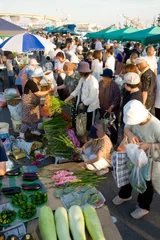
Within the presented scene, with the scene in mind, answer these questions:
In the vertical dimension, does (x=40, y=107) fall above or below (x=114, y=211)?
above

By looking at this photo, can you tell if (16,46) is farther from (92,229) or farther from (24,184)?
(92,229)

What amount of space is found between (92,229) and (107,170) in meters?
1.66

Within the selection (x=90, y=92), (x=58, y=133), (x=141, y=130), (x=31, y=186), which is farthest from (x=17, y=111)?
(x=141, y=130)

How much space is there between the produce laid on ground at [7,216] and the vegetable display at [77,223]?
0.65 meters

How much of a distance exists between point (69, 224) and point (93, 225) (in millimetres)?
266

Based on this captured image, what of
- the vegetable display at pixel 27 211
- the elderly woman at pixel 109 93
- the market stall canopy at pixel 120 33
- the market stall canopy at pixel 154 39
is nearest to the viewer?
the vegetable display at pixel 27 211

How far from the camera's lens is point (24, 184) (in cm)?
314

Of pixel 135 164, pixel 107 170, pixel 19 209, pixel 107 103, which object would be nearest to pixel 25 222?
pixel 19 209

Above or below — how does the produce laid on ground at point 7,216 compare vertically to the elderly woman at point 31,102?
below

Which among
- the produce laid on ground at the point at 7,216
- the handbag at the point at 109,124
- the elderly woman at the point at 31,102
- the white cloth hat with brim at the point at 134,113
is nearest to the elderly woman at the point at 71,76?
the elderly woman at the point at 31,102

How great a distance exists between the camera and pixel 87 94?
4.62 meters

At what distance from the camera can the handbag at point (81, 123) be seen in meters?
4.56

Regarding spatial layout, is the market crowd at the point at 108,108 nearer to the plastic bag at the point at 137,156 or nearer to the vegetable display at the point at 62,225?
the plastic bag at the point at 137,156

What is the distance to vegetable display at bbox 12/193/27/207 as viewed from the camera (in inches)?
110
